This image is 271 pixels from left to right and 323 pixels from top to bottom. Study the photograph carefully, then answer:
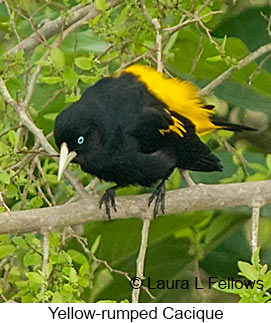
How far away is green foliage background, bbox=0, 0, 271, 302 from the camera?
11.5 ft

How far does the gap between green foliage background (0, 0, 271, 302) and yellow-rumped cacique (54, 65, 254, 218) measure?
0.09 metres

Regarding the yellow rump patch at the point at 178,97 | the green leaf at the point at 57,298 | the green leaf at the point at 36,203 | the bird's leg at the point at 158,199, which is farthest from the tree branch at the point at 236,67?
the green leaf at the point at 57,298

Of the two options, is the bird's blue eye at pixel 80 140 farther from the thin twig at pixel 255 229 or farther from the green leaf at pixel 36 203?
the thin twig at pixel 255 229

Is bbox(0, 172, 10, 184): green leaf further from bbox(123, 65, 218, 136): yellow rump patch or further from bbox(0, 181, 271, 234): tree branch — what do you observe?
A: bbox(123, 65, 218, 136): yellow rump patch

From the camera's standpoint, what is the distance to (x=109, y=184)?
14.9 feet

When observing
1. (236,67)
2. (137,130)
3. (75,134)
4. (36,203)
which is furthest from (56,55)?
(236,67)

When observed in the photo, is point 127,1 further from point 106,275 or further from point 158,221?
point 106,275

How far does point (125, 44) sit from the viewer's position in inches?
150

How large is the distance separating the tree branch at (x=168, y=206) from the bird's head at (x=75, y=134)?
0.50 ft

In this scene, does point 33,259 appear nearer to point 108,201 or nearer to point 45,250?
point 45,250

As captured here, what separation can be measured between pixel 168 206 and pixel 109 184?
3.94ft

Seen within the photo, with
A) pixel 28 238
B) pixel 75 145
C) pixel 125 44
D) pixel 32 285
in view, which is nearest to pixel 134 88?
pixel 125 44

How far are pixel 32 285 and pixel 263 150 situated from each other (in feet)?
7.33

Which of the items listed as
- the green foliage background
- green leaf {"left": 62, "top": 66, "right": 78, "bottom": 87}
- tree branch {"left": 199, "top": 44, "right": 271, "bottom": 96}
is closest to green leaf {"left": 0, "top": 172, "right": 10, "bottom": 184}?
the green foliage background
